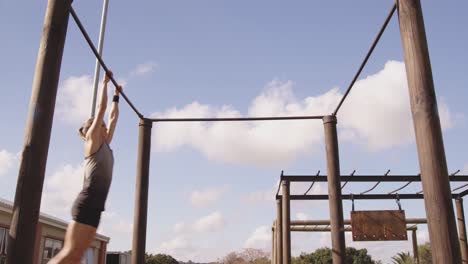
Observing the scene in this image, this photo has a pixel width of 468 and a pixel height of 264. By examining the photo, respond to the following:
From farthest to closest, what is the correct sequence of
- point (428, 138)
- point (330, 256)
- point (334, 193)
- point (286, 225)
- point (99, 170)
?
point (330, 256) < point (286, 225) < point (334, 193) < point (99, 170) < point (428, 138)

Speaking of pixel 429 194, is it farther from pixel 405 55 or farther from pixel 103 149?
pixel 103 149

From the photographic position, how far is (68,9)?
362cm

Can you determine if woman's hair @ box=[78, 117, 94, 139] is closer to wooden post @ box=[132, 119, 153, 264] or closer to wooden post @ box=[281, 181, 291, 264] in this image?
wooden post @ box=[132, 119, 153, 264]

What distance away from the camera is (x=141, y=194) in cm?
653

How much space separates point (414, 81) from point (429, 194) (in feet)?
2.79

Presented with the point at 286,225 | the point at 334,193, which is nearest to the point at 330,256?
the point at 286,225

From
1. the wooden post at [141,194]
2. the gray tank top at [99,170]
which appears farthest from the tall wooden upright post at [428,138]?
the wooden post at [141,194]

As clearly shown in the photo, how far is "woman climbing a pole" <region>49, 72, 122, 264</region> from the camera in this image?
335 cm

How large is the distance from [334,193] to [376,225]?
327 cm

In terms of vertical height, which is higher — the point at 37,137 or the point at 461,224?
the point at 461,224

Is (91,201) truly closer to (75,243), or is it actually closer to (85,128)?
(75,243)

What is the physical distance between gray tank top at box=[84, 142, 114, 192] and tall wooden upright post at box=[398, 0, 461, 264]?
8.33ft

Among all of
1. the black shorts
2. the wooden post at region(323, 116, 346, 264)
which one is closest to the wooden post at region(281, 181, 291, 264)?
the wooden post at region(323, 116, 346, 264)

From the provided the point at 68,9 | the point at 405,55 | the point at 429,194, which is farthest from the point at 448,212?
the point at 68,9
